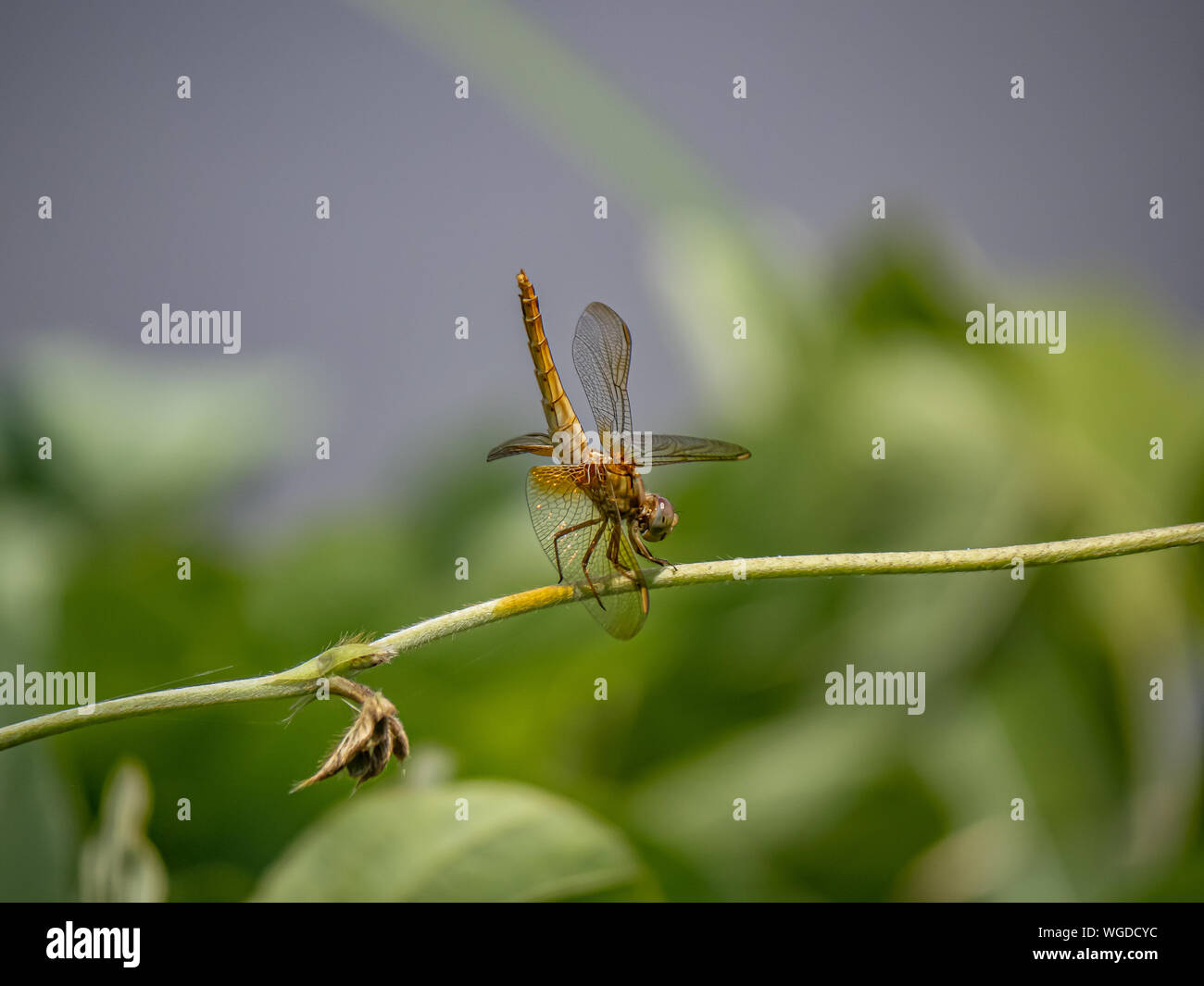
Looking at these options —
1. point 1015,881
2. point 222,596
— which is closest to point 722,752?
point 1015,881

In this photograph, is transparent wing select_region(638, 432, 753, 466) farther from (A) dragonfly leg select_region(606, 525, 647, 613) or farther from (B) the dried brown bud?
(B) the dried brown bud

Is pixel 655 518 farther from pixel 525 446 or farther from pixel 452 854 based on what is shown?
pixel 452 854

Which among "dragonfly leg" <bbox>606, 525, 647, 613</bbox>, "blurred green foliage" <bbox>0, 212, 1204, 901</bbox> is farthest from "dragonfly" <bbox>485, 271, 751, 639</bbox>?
"blurred green foliage" <bbox>0, 212, 1204, 901</bbox>

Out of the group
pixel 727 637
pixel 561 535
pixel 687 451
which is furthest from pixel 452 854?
pixel 727 637

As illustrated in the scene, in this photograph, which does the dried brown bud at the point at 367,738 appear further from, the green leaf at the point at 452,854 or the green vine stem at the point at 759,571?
the green leaf at the point at 452,854

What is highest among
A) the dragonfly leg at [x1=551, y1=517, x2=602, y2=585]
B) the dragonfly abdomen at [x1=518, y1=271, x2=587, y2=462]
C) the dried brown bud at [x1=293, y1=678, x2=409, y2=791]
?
the dragonfly abdomen at [x1=518, y1=271, x2=587, y2=462]

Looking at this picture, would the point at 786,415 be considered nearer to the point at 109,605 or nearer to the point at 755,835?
the point at 755,835
